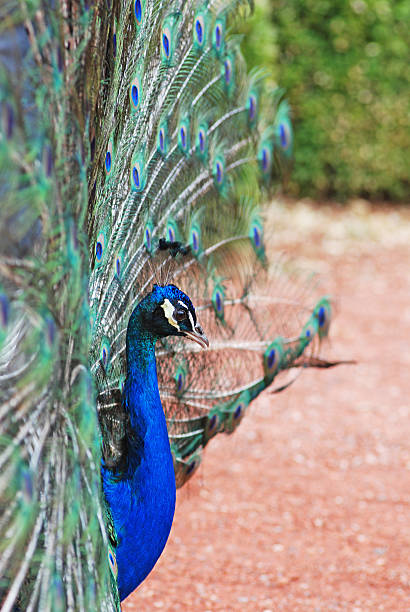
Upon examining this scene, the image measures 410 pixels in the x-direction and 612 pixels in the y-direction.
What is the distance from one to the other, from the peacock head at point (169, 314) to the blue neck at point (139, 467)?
0.03 meters

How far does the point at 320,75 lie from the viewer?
8.17 metres

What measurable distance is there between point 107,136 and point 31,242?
63cm

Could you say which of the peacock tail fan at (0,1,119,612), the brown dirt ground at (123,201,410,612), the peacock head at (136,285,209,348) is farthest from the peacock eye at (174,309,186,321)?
the brown dirt ground at (123,201,410,612)

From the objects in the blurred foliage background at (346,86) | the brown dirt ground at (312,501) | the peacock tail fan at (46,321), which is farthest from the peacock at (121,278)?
the blurred foliage background at (346,86)

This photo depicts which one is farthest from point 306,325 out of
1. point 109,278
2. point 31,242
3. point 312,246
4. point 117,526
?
point 312,246

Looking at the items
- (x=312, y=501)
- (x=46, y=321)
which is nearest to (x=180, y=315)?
(x=46, y=321)

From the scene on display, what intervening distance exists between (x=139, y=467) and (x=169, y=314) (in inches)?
14.3

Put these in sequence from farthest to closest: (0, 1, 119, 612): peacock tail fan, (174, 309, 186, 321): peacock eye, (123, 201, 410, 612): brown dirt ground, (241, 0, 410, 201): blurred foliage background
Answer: (241, 0, 410, 201): blurred foliage background < (123, 201, 410, 612): brown dirt ground < (174, 309, 186, 321): peacock eye < (0, 1, 119, 612): peacock tail fan

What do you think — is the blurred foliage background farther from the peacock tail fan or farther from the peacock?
the peacock tail fan

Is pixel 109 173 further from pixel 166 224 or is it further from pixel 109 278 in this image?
pixel 166 224

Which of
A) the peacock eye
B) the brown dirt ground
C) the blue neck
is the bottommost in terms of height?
the brown dirt ground

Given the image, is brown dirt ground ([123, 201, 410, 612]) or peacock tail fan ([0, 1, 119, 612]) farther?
brown dirt ground ([123, 201, 410, 612])

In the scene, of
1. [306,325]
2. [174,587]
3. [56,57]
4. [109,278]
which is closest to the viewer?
[56,57]

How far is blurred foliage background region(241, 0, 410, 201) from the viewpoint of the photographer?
7992 mm
